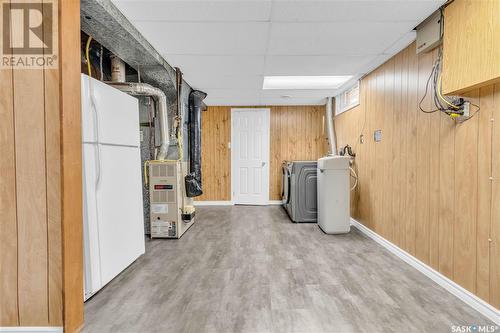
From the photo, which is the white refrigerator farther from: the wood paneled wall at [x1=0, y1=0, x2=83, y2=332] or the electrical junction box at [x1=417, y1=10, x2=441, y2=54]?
the electrical junction box at [x1=417, y1=10, x2=441, y2=54]

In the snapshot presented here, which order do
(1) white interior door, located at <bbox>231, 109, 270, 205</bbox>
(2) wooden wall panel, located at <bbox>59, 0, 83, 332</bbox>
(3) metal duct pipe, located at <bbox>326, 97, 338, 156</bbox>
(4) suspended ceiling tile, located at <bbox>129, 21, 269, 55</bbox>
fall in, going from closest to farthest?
1. (2) wooden wall panel, located at <bbox>59, 0, 83, 332</bbox>
2. (4) suspended ceiling tile, located at <bbox>129, 21, 269, 55</bbox>
3. (3) metal duct pipe, located at <bbox>326, 97, 338, 156</bbox>
4. (1) white interior door, located at <bbox>231, 109, 270, 205</bbox>

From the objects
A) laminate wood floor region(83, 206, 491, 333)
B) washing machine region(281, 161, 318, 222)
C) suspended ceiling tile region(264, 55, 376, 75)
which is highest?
suspended ceiling tile region(264, 55, 376, 75)

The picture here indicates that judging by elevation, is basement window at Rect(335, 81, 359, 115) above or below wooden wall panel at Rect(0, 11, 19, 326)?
above

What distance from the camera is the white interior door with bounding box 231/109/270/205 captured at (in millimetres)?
5656

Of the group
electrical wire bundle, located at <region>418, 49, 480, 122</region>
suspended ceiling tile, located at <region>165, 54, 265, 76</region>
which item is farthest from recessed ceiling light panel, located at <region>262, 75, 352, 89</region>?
electrical wire bundle, located at <region>418, 49, 480, 122</region>

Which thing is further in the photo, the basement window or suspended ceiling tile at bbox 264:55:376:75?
the basement window

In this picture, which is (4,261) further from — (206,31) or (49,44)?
(206,31)

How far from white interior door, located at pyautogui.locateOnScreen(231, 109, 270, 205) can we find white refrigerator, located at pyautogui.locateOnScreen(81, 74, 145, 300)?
327 centimetres

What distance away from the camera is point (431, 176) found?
2.23 m

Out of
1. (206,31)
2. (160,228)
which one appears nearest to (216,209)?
(160,228)

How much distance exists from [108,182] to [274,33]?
192 centimetres

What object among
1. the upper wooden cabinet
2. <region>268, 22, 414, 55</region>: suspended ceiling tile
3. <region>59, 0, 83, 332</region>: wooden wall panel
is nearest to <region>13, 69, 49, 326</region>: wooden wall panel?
<region>59, 0, 83, 332</region>: wooden wall panel

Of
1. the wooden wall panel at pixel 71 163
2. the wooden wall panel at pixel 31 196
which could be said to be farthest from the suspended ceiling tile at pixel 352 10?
the wooden wall panel at pixel 31 196

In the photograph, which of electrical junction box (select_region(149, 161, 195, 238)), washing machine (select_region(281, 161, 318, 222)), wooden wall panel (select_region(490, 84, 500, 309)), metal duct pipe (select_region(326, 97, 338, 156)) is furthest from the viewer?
metal duct pipe (select_region(326, 97, 338, 156))
